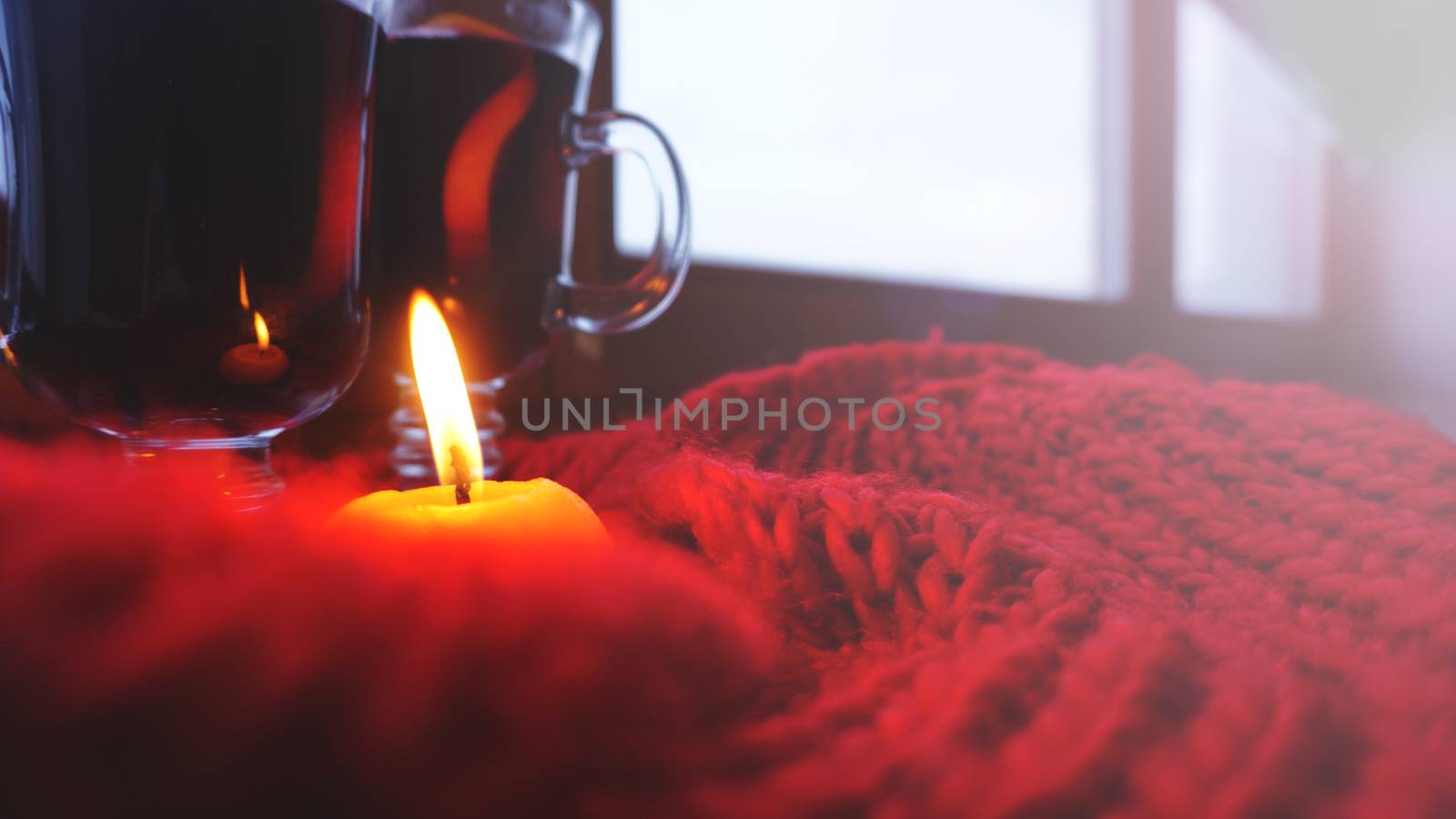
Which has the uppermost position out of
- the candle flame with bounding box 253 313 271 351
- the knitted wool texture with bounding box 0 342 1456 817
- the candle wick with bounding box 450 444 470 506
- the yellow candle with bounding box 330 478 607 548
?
the candle flame with bounding box 253 313 271 351

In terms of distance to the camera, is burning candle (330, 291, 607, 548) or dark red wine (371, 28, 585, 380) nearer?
burning candle (330, 291, 607, 548)

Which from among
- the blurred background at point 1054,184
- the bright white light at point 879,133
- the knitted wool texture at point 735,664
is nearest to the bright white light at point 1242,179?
the blurred background at point 1054,184

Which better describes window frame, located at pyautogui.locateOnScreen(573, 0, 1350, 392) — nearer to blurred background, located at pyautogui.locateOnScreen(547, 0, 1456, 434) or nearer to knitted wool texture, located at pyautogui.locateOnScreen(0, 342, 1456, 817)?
blurred background, located at pyautogui.locateOnScreen(547, 0, 1456, 434)

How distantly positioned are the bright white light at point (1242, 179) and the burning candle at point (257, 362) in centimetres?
85

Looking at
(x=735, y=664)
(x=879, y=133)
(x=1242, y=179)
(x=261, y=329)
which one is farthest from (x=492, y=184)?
(x=1242, y=179)

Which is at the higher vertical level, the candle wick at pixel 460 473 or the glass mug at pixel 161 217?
the glass mug at pixel 161 217

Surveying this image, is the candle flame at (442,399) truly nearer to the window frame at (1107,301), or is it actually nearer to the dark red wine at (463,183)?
the dark red wine at (463,183)

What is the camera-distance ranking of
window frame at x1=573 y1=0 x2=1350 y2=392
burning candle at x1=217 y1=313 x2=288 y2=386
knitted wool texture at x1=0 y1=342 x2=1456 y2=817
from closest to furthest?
knitted wool texture at x1=0 y1=342 x2=1456 y2=817 < burning candle at x1=217 y1=313 x2=288 y2=386 < window frame at x1=573 y1=0 x2=1350 y2=392

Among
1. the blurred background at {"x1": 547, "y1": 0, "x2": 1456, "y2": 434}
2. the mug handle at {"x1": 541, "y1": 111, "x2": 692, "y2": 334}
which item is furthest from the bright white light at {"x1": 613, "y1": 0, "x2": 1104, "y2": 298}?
the mug handle at {"x1": 541, "y1": 111, "x2": 692, "y2": 334}

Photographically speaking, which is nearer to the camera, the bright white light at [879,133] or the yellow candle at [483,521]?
the yellow candle at [483,521]

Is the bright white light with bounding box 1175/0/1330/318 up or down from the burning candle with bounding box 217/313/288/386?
up

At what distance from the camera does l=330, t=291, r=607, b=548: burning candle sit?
0.15m

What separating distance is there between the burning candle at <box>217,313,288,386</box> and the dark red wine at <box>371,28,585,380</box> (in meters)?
0.09

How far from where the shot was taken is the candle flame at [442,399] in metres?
0.18
